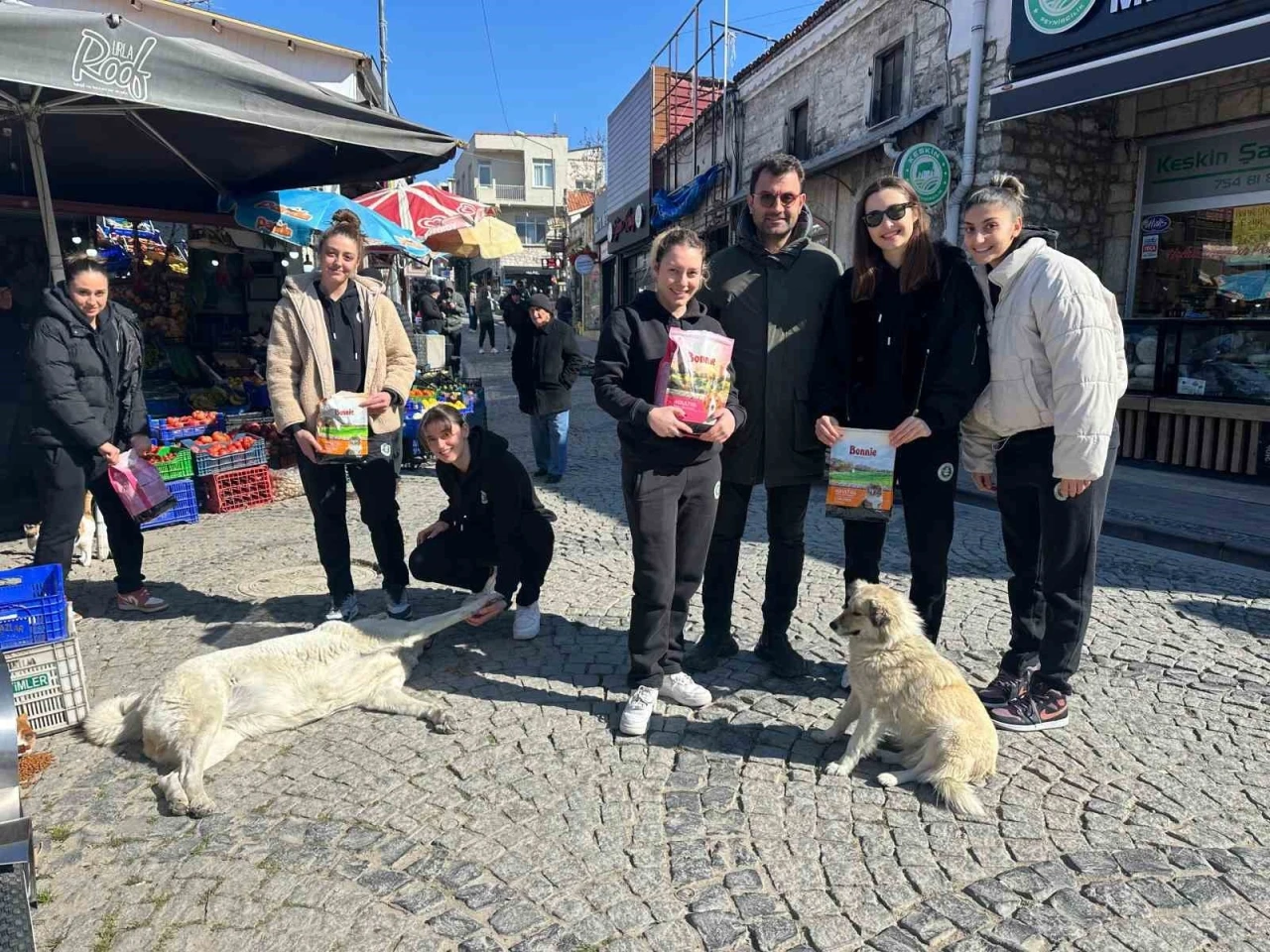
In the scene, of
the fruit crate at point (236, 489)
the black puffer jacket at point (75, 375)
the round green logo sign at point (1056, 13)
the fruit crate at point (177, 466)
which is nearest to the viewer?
the black puffer jacket at point (75, 375)

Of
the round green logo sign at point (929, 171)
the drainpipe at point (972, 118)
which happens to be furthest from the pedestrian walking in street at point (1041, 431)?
the round green logo sign at point (929, 171)

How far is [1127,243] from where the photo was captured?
10234mm

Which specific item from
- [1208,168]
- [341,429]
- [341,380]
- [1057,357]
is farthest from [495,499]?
[1208,168]

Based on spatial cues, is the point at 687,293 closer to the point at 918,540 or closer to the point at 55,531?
the point at 918,540

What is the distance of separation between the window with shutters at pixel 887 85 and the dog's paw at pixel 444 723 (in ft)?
39.0

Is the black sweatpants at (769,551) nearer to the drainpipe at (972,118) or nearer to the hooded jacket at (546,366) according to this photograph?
the hooded jacket at (546,366)

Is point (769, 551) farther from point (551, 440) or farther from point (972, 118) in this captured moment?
point (972, 118)

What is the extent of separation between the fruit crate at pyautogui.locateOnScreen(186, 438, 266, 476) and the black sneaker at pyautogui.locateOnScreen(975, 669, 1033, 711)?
21.1ft

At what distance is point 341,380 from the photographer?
4277mm

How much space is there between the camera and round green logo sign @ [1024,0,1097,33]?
27.3ft

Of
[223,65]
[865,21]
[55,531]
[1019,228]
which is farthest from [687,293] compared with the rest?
[865,21]

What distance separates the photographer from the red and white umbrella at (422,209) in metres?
10.8

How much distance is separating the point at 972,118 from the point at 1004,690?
890 centimetres

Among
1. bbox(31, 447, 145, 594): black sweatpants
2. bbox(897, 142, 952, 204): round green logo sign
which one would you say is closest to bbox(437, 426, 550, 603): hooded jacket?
bbox(31, 447, 145, 594): black sweatpants
